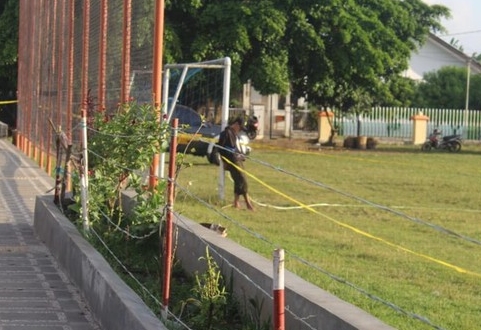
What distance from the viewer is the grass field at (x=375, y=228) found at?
8.11 meters

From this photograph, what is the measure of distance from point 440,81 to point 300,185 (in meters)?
43.1

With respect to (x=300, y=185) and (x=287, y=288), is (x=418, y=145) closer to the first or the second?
(x=300, y=185)

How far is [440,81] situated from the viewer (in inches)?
2522

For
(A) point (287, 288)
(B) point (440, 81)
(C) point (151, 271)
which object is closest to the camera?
(A) point (287, 288)

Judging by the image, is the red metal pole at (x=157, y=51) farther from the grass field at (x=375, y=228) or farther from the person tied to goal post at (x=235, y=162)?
the person tied to goal post at (x=235, y=162)

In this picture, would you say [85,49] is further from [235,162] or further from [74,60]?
[235,162]

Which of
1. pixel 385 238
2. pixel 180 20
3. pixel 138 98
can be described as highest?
pixel 180 20

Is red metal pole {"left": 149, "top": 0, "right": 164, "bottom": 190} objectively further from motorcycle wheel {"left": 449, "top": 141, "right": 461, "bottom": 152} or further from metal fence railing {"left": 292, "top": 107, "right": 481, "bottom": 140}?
metal fence railing {"left": 292, "top": 107, "right": 481, "bottom": 140}

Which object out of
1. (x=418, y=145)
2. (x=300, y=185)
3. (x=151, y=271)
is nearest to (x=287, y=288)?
(x=151, y=271)

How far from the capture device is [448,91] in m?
62.7

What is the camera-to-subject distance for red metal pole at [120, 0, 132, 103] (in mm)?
11203

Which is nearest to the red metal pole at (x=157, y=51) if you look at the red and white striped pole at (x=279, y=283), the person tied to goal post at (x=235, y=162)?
the red and white striped pole at (x=279, y=283)

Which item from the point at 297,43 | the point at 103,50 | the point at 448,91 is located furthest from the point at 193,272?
the point at 448,91

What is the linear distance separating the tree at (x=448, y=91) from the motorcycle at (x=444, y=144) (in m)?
18.7
